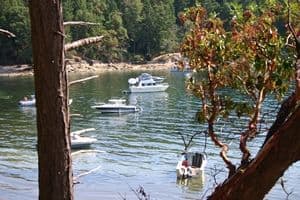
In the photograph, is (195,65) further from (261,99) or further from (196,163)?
(196,163)

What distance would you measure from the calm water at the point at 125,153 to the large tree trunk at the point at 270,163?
658 centimetres

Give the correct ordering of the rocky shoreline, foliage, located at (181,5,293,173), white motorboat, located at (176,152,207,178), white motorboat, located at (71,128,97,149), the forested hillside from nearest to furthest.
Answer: foliage, located at (181,5,293,173) → white motorboat, located at (176,152,207,178) → white motorboat, located at (71,128,97,149) → the rocky shoreline → the forested hillside

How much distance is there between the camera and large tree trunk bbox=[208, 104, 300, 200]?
2.76 metres

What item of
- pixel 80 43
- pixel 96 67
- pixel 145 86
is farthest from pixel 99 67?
pixel 80 43

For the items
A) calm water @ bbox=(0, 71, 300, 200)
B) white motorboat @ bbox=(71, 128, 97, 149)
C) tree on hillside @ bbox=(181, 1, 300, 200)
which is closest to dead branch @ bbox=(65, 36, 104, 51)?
tree on hillside @ bbox=(181, 1, 300, 200)

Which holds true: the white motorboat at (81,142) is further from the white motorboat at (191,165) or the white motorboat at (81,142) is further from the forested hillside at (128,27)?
the forested hillside at (128,27)

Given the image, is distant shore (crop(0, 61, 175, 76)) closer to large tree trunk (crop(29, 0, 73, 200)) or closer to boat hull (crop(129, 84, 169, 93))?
boat hull (crop(129, 84, 169, 93))

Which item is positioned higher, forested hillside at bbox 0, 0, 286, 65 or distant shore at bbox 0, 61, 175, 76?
forested hillside at bbox 0, 0, 286, 65

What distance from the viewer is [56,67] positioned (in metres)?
3.45

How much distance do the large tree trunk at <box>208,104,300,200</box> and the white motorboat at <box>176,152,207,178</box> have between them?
19.9 meters

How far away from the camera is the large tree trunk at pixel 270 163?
2764mm

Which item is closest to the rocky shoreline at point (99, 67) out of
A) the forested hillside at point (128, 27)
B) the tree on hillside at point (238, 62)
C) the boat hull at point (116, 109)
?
the forested hillside at point (128, 27)

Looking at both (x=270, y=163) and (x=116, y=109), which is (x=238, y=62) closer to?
(x=270, y=163)

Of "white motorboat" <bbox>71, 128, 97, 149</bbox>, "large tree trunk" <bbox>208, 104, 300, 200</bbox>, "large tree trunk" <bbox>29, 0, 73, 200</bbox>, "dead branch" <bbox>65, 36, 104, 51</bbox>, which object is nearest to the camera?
"large tree trunk" <bbox>208, 104, 300, 200</bbox>
